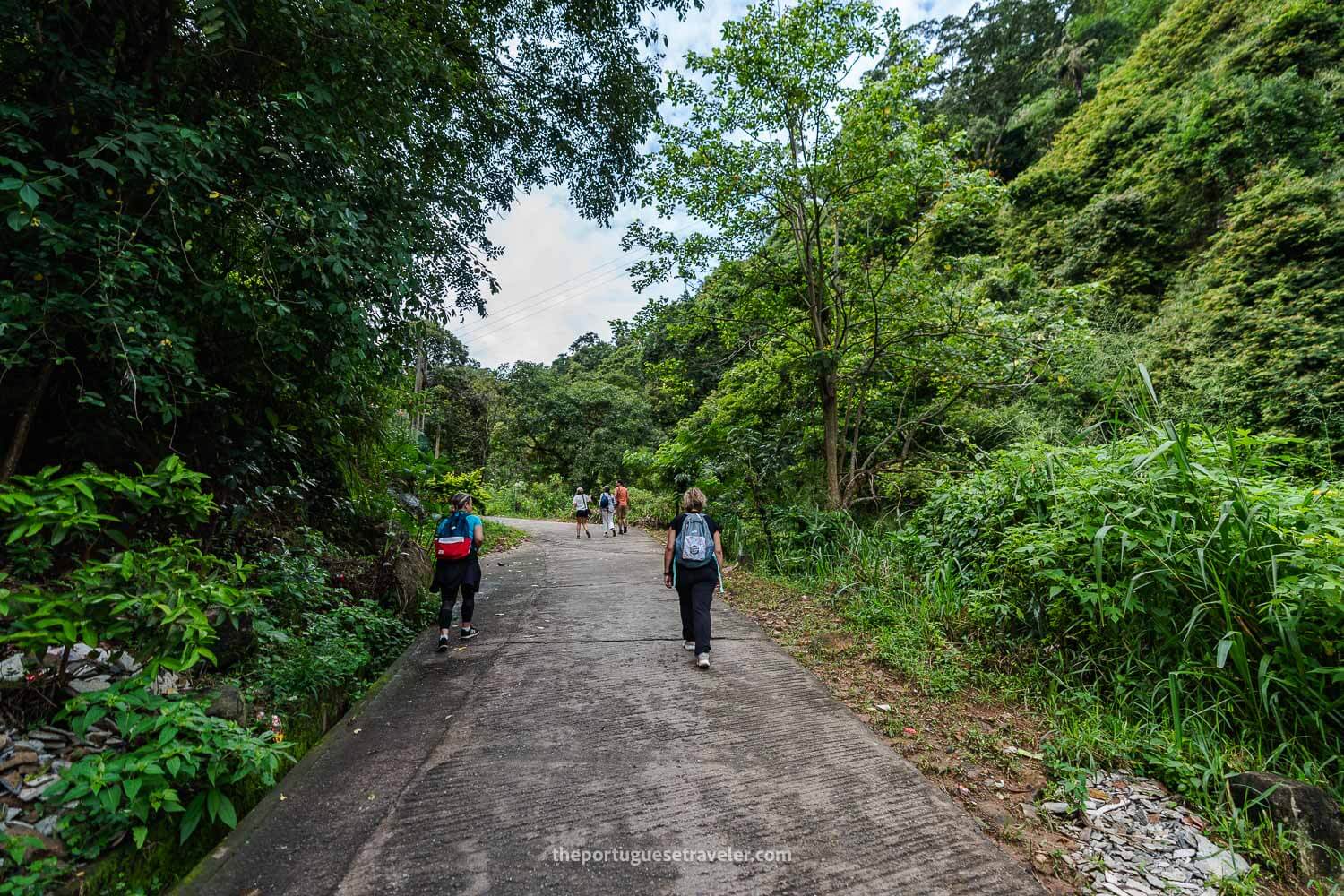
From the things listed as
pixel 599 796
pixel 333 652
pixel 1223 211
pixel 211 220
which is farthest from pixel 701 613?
pixel 1223 211

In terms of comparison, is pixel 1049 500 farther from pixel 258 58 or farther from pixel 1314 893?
pixel 258 58

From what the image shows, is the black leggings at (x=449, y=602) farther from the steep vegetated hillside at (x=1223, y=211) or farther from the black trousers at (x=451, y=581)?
the steep vegetated hillside at (x=1223, y=211)

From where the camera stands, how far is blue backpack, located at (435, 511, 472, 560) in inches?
189

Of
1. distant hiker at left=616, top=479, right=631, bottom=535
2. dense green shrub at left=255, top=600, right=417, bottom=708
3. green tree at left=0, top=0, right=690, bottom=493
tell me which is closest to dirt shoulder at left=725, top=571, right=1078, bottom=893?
dense green shrub at left=255, top=600, right=417, bottom=708

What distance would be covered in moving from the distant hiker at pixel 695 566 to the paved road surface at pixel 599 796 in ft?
1.13

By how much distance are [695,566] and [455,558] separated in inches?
90.0

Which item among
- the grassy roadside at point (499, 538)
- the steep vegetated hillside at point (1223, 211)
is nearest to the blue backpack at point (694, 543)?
the grassy roadside at point (499, 538)

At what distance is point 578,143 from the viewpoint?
7.15 meters

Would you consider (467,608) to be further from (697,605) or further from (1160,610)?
(1160,610)

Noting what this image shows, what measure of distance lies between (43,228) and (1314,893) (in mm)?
6389

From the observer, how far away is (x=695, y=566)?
4.54 meters

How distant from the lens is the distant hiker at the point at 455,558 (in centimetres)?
479

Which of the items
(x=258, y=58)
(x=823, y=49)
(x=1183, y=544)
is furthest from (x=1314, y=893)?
(x=823, y=49)

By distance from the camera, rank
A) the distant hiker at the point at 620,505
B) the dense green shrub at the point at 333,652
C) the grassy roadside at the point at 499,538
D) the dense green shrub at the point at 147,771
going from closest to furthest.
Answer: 1. the dense green shrub at the point at 147,771
2. the dense green shrub at the point at 333,652
3. the grassy roadside at the point at 499,538
4. the distant hiker at the point at 620,505
